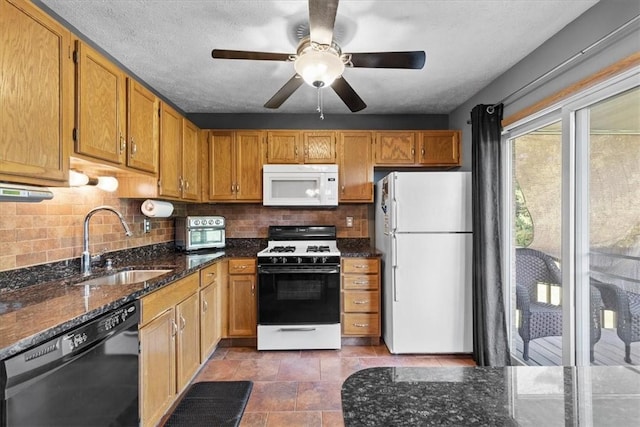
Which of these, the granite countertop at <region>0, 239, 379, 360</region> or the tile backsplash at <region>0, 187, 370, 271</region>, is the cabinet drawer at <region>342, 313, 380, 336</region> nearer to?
the tile backsplash at <region>0, 187, 370, 271</region>

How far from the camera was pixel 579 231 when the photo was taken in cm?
192

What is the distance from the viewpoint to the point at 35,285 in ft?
5.64

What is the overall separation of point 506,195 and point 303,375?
224 centimetres

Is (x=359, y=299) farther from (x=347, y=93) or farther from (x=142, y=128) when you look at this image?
(x=142, y=128)

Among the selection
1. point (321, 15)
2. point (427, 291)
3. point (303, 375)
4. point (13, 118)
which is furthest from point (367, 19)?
point (303, 375)

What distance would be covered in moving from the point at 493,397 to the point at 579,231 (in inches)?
70.3

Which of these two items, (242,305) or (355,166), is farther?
(355,166)

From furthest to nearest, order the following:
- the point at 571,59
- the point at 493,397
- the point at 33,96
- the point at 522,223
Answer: the point at 522,223 → the point at 571,59 → the point at 33,96 → the point at 493,397

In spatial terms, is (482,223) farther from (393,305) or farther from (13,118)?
(13,118)

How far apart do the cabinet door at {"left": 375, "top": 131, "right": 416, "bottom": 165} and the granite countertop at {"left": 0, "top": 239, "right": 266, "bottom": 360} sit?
2.10m

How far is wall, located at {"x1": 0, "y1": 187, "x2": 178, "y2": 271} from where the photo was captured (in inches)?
64.0

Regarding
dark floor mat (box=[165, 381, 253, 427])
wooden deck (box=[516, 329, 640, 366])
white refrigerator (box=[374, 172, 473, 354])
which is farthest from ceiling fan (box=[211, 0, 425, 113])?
dark floor mat (box=[165, 381, 253, 427])

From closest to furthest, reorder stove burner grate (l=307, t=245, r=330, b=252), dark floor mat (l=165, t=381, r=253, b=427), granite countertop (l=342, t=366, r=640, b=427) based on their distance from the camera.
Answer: granite countertop (l=342, t=366, r=640, b=427) < dark floor mat (l=165, t=381, r=253, b=427) < stove burner grate (l=307, t=245, r=330, b=252)

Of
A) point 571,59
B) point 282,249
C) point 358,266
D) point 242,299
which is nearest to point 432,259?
point 358,266
